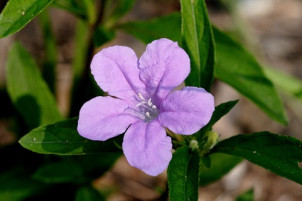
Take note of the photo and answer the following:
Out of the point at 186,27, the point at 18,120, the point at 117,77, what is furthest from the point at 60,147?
the point at 18,120

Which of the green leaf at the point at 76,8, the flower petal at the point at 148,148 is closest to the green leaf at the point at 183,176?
the flower petal at the point at 148,148

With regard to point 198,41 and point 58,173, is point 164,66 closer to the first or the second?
point 198,41

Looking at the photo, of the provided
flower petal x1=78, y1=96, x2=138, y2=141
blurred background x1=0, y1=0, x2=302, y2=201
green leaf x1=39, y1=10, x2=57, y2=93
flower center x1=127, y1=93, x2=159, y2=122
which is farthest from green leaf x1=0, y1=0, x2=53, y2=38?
blurred background x1=0, y1=0, x2=302, y2=201

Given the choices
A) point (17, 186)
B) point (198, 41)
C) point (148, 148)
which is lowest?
point (17, 186)

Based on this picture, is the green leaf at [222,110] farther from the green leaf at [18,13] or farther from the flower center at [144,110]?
the green leaf at [18,13]

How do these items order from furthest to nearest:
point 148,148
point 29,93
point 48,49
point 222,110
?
point 48,49 → point 29,93 → point 222,110 → point 148,148

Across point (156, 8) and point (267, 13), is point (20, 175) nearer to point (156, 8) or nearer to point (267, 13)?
point (156, 8)

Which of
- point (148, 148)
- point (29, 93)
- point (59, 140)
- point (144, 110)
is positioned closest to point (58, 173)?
point (29, 93)
